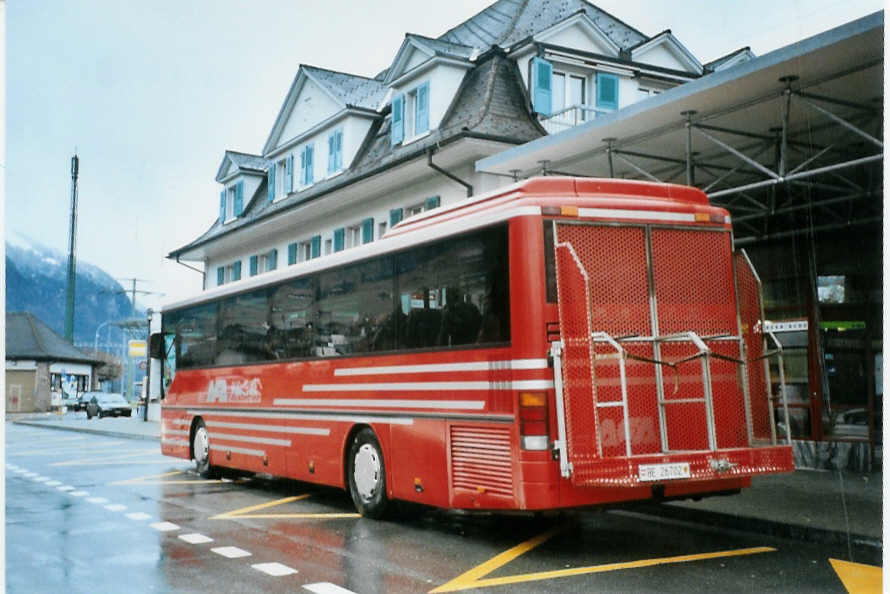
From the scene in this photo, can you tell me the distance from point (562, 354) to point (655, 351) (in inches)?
36.8

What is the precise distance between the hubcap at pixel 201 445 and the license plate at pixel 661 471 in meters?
9.68

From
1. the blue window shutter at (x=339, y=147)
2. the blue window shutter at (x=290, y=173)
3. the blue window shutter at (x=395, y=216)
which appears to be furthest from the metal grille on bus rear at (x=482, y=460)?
the blue window shutter at (x=290, y=173)

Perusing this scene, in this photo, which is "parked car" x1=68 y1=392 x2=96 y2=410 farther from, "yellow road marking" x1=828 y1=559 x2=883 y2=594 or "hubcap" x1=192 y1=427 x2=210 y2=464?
"yellow road marking" x1=828 y1=559 x2=883 y2=594

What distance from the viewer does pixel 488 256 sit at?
9.02 m

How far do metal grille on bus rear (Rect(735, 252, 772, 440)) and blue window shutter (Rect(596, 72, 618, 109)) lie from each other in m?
14.2

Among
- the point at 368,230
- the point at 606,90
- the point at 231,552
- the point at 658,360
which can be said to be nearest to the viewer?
the point at 658,360

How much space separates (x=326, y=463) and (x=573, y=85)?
14.2 m

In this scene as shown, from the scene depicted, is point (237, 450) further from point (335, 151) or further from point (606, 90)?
point (335, 151)

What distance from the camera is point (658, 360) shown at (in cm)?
872

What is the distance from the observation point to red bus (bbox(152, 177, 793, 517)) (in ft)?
27.5

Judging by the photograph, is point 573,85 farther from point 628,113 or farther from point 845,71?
point 845,71

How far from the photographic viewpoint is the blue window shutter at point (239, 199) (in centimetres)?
3394

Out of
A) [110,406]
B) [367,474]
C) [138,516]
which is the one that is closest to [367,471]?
[367,474]

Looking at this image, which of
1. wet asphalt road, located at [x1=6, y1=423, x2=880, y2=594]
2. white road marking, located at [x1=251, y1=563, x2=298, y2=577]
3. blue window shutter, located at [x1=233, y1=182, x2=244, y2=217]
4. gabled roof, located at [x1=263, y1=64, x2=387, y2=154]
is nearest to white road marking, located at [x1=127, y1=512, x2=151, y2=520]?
wet asphalt road, located at [x1=6, y1=423, x2=880, y2=594]
